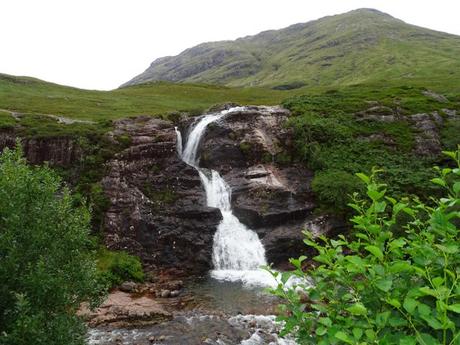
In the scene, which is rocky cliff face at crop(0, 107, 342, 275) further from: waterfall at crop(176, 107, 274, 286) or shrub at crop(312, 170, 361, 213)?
shrub at crop(312, 170, 361, 213)

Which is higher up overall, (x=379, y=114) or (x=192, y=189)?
(x=379, y=114)

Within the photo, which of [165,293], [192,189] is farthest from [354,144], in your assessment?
[165,293]

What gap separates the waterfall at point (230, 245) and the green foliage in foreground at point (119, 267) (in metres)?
5.73

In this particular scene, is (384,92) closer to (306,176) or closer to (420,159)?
(420,159)

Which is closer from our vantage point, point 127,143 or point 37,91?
point 127,143

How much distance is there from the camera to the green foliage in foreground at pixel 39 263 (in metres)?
10.9

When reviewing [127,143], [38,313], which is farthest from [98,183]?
[38,313]

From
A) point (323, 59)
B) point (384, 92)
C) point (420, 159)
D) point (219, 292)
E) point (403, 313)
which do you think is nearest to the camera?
point (403, 313)

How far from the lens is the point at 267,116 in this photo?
46094 millimetres

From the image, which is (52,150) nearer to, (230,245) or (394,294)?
(230,245)

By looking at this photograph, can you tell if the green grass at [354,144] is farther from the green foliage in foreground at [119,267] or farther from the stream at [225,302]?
the green foliage in foreground at [119,267]

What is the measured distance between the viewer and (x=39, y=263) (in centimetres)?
1102

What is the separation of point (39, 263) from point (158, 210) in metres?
24.4

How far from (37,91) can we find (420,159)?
73.0m
